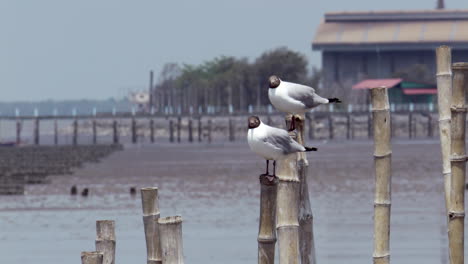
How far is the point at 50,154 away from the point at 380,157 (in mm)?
81439

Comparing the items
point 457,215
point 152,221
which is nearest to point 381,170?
point 457,215

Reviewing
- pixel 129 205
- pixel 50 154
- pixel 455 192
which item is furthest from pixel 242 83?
pixel 455 192

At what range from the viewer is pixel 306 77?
608 feet

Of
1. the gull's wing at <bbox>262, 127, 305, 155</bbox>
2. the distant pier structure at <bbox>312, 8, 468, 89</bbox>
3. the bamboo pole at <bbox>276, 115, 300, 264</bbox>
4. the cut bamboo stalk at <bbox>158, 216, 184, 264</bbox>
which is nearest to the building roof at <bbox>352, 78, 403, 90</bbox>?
the distant pier structure at <bbox>312, 8, 468, 89</bbox>

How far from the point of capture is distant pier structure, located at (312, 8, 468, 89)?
619ft

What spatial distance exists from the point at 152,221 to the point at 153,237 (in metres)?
0.23

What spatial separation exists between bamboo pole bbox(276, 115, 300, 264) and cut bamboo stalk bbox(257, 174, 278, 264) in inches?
2.3

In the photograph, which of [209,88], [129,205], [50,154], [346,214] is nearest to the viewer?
[346,214]

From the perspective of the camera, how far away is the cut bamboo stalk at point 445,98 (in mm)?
A: 13625

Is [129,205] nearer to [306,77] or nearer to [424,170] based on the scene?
[424,170]

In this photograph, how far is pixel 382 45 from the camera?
19025cm

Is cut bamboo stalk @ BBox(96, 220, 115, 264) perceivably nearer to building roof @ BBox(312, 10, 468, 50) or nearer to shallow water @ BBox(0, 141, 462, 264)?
shallow water @ BBox(0, 141, 462, 264)

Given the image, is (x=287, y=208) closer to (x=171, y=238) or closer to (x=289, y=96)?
(x=289, y=96)

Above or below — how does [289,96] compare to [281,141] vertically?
above
